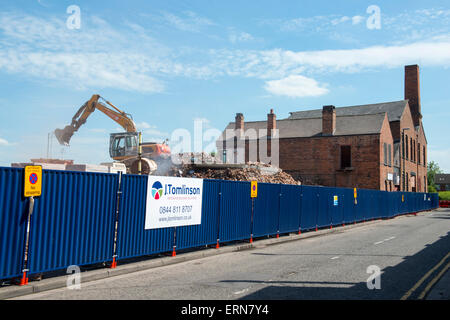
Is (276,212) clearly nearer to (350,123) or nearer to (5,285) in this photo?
(5,285)

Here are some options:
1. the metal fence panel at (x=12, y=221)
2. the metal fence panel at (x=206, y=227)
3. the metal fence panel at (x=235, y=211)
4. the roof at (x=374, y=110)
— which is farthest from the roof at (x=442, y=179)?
the metal fence panel at (x=12, y=221)

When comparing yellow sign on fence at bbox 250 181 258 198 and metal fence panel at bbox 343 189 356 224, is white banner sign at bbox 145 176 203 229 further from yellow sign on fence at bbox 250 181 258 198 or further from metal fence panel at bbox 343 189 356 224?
metal fence panel at bbox 343 189 356 224

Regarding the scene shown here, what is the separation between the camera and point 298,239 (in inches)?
665

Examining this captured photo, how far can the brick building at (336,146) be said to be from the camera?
40.7 m

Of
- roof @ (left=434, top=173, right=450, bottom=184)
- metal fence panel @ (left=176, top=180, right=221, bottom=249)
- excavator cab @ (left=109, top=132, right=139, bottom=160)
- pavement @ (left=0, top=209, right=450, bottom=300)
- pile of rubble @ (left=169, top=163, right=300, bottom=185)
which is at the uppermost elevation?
roof @ (left=434, top=173, right=450, bottom=184)

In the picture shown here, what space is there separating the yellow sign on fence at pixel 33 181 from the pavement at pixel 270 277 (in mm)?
1681

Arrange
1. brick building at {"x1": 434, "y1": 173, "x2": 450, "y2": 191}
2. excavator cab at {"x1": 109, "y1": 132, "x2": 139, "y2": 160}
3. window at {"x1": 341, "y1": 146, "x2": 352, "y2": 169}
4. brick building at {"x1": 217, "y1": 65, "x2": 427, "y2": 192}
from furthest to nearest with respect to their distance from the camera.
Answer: brick building at {"x1": 434, "y1": 173, "x2": 450, "y2": 191} → window at {"x1": 341, "y1": 146, "x2": 352, "y2": 169} → brick building at {"x1": 217, "y1": 65, "x2": 427, "y2": 192} → excavator cab at {"x1": 109, "y1": 132, "x2": 139, "y2": 160}

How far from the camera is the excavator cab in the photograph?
2502 cm

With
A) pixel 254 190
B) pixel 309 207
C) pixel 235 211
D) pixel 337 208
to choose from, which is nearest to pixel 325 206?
pixel 337 208

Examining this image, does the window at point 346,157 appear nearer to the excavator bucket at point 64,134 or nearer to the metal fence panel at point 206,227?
the excavator bucket at point 64,134

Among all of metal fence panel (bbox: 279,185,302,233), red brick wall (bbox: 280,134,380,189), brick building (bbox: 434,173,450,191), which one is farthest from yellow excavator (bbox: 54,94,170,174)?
brick building (bbox: 434,173,450,191)

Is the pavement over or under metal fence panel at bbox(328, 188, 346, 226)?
under

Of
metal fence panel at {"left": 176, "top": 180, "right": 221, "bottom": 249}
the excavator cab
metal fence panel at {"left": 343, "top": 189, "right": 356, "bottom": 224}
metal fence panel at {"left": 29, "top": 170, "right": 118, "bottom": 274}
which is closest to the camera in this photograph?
metal fence panel at {"left": 29, "top": 170, "right": 118, "bottom": 274}

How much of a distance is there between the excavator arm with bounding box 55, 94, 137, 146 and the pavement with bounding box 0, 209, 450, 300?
1594cm
